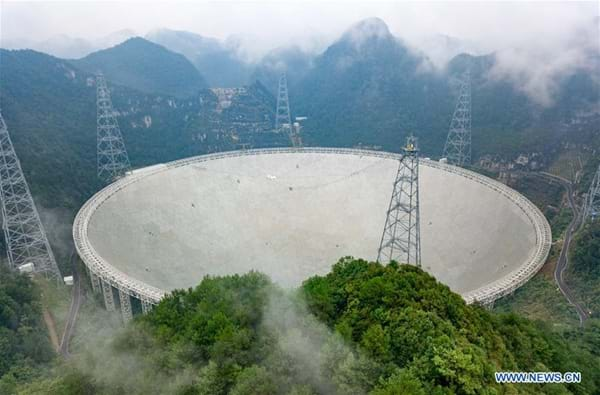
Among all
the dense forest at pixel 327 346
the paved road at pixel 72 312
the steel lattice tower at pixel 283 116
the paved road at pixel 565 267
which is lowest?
the paved road at pixel 72 312

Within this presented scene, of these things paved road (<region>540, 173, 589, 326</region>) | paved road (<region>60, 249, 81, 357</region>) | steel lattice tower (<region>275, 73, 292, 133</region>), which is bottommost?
paved road (<region>60, 249, 81, 357</region>)

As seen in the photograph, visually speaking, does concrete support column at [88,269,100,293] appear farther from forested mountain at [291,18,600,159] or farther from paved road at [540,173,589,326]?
forested mountain at [291,18,600,159]

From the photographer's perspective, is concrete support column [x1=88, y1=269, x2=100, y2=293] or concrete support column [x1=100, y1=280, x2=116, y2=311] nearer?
concrete support column [x1=100, y1=280, x2=116, y2=311]

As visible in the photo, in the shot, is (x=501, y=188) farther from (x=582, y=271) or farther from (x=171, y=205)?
(x=171, y=205)

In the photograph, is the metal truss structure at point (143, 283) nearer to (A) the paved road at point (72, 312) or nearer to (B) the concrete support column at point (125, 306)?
(B) the concrete support column at point (125, 306)

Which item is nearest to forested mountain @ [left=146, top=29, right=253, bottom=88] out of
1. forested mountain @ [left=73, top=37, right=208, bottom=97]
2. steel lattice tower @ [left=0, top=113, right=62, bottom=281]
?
forested mountain @ [left=73, top=37, right=208, bottom=97]

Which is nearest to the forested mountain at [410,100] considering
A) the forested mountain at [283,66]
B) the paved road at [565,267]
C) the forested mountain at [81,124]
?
the forested mountain at [283,66]

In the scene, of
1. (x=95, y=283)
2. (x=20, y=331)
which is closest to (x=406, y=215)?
(x=95, y=283)
